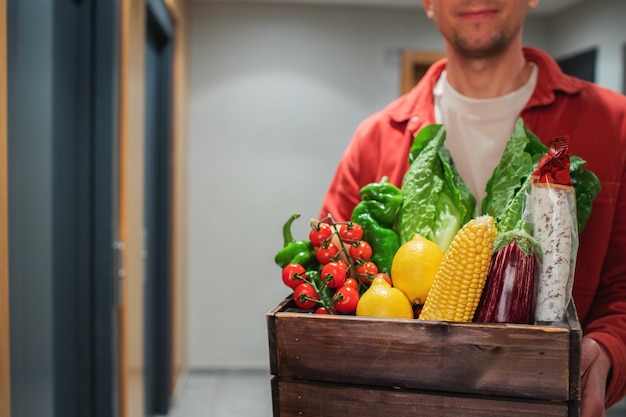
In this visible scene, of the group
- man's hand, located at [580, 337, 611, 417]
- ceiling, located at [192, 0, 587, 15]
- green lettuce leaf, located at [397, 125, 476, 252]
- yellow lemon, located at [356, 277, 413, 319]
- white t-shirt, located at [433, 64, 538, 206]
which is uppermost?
ceiling, located at [192, 0, 587, 15]

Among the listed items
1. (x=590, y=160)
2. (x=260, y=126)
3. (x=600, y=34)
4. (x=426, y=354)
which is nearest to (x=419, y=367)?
(x=426, y=354)

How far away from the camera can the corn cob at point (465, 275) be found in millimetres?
726

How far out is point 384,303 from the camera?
76 centimetres

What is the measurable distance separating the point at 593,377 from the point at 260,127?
12.0 ft

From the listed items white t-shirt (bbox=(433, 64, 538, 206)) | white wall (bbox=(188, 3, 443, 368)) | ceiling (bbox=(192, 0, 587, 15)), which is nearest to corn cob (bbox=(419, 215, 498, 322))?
white t-shirt (bbox=(433, 64, 538, 206))

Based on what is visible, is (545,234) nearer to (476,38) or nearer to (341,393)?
(341,393)

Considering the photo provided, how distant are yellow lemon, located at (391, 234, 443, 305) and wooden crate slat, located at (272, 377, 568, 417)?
0.14 metres

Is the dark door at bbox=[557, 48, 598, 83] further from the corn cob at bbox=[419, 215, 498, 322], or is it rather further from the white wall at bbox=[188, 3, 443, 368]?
the corn cob at bbox=[419, 215, 498, 322]

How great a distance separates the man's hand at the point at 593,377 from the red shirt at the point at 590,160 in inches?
2.2

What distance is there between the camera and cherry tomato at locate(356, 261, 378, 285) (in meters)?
0.85

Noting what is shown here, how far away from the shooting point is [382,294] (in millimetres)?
772

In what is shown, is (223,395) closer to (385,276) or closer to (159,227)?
(159,227)

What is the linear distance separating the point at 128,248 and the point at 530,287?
1846 millimetres

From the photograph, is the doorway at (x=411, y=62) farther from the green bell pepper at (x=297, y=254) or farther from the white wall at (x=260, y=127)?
the green bell pepper at (x=297, y=254)
